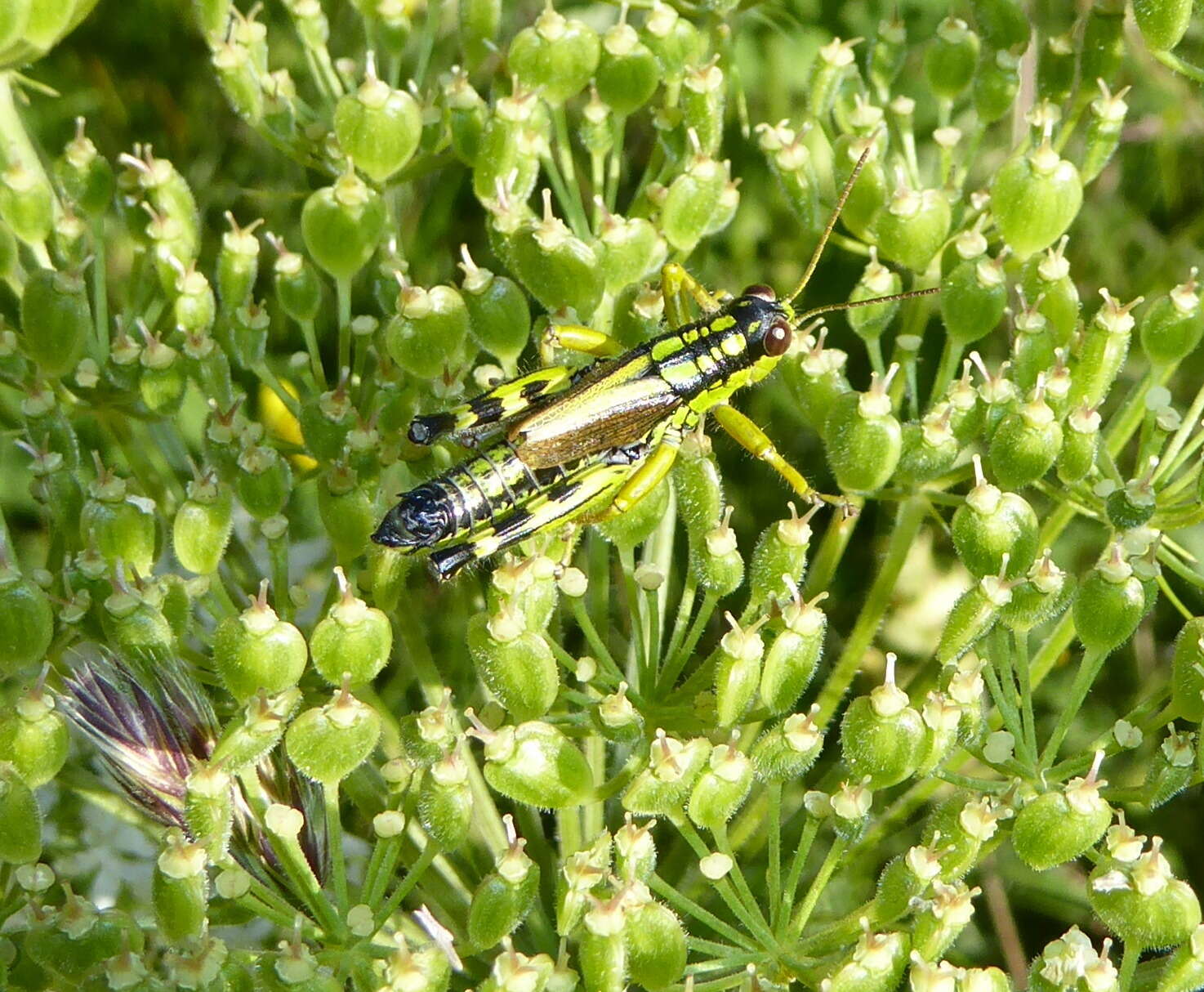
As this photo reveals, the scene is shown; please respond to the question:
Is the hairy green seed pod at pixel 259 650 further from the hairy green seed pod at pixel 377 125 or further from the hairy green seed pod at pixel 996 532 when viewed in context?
the hairy green seed pod at pixel 996 532

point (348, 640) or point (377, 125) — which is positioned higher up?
point (377, 125)

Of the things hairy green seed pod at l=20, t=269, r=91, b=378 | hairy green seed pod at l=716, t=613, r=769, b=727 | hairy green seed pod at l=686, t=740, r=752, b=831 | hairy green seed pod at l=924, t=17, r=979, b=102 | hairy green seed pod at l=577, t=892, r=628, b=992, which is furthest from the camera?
hairy green seed pod at l=924, t=17, r=979, b=102

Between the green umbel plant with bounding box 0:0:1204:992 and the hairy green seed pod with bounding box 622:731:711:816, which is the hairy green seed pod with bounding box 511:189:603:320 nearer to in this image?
the green umbel plant with bounding box 0:0:1204:992

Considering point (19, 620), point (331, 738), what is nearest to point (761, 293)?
point (331, 738)

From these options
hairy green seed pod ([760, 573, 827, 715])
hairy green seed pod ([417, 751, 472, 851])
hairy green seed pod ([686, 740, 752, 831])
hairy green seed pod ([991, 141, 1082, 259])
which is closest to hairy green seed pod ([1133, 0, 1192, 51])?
hairy green seed pod ([991, 141, 1082, 259])

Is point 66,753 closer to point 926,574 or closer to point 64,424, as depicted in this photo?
point 64,424

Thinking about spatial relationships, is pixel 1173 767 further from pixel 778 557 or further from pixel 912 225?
pixel 912 225
